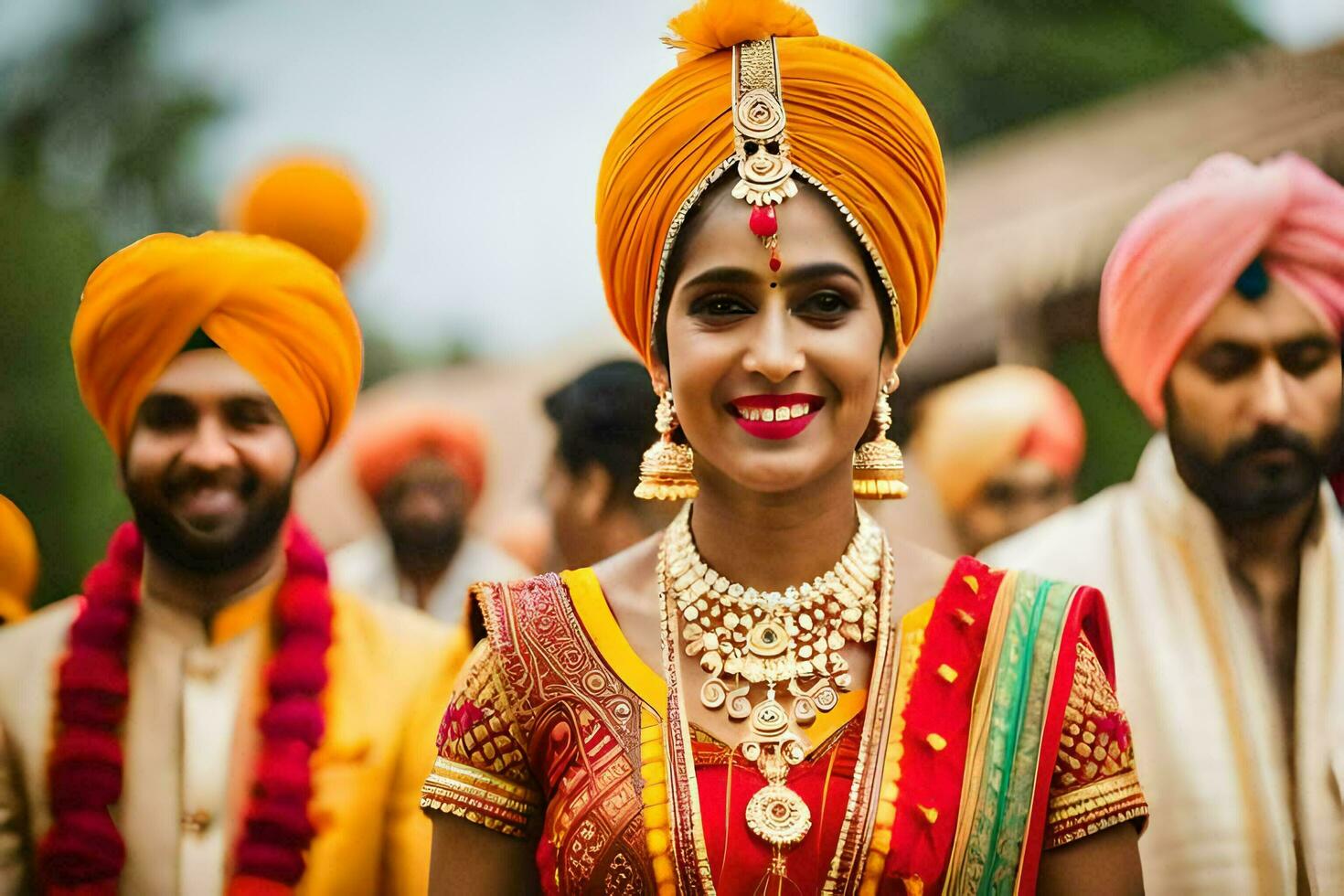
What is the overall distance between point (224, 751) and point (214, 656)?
0.63 feet

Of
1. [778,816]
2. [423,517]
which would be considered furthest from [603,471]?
[778,816]

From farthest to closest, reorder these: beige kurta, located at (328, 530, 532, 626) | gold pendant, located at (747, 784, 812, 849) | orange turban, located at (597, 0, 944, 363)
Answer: beige kurta, located at (328, 530, 532, 626) < orange turban, located at (597, 0, 944, 363) < gold pendant, located at (747, 784, 812, 849)

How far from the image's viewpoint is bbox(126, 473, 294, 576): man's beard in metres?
3.22

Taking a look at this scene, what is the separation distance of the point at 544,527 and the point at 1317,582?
5.66ft

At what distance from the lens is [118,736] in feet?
10.4

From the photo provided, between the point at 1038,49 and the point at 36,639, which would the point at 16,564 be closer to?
the point at 36,639

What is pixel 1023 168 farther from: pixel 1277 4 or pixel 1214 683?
pixel 1214 683

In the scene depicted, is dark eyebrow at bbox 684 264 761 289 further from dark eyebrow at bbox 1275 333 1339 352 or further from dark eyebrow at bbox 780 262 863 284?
dark eyebrow at bbox 1275 333 1339 352

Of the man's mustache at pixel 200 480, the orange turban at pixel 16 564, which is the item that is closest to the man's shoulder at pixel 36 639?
the orange turban at pixel 16 564

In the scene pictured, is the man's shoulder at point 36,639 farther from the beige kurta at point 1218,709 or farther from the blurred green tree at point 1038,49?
the blurred green tree at point 1038,49

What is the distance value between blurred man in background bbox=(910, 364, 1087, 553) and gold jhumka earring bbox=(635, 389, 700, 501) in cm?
140

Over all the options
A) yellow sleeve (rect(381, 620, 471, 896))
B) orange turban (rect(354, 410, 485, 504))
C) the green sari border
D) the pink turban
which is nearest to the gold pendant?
the green sari border

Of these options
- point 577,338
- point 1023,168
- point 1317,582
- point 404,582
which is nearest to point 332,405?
point 404,582

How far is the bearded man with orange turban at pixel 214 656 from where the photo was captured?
3.10 metres
